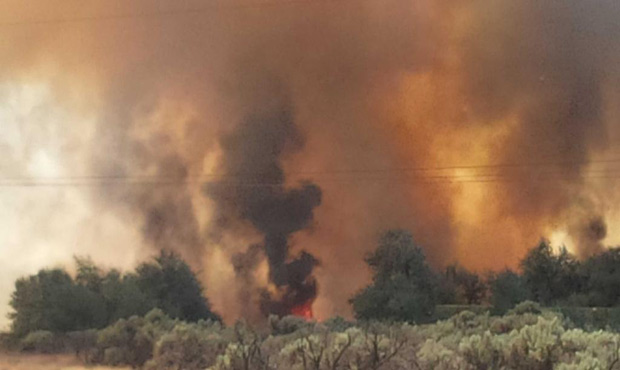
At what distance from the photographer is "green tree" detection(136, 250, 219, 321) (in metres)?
22.6

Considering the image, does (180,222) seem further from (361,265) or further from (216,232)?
(361,265)

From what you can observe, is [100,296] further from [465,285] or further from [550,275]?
[550,275]

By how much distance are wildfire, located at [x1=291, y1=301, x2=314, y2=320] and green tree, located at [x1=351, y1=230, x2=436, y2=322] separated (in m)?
4.08

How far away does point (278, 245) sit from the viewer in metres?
30.3

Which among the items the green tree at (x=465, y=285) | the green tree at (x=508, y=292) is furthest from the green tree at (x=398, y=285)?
the green tree at (x=508, y=292)

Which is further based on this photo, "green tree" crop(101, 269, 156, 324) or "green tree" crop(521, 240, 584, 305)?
"green tree" crop(521, 240, 584, 305)

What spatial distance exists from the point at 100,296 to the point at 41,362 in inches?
171

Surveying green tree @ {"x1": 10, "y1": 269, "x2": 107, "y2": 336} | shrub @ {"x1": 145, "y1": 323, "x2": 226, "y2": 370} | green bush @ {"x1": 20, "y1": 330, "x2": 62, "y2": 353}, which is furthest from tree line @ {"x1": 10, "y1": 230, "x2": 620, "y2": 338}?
shrub @ {"x1": 145, "y1": 323, "x2": 226, "y2": 370}

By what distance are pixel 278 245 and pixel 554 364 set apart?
18.7 meters

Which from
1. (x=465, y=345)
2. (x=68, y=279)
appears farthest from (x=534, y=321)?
(x=68, y=279)

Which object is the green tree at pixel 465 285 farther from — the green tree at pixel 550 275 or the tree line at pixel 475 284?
the green tree at pixel 550 275

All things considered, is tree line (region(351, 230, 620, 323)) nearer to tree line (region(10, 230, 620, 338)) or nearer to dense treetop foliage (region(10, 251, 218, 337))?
tree line (region(10, 230, 620, 338))

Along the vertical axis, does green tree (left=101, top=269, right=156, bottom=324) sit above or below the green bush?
above

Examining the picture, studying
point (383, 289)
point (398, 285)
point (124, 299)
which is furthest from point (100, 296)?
point (398, 285)
